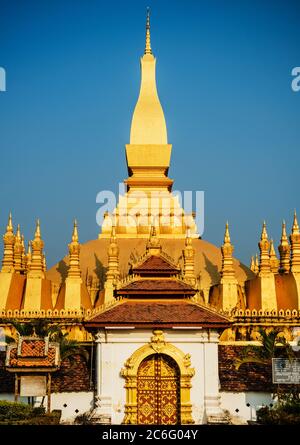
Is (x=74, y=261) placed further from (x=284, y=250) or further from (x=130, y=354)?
(x=130, y=354)

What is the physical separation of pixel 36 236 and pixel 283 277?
9629 millimetres

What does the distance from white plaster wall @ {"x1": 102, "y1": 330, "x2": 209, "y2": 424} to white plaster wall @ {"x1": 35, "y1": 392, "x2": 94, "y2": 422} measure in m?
1.08

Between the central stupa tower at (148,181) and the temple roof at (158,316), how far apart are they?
13875mm

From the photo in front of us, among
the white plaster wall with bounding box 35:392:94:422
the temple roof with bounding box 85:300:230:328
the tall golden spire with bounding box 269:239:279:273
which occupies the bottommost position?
the white plaster wall with bounding box 35:392:94:422

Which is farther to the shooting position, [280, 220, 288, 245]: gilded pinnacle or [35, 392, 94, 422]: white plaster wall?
[280, 220, 288, 245]: gilded pinnacle

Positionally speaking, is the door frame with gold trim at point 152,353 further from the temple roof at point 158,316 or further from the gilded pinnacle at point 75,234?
the gilded pinnacle at point 75,234

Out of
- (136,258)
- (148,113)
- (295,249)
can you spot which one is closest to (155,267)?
(295,249)

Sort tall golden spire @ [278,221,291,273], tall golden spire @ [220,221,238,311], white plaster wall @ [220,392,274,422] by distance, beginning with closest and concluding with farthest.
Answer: white plaster wall @ [220,392,274,422]
tall golden spire @ [220,221,238,311]
tall golden spire @ [278,221,291,273]

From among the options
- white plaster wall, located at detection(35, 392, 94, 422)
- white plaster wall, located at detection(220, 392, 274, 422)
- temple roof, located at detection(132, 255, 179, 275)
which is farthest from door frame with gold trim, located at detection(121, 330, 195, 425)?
temple roof, located at detection(132, 255, 179, 275)

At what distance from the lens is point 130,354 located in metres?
22.0

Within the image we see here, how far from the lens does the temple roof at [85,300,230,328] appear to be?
2183 centimetres

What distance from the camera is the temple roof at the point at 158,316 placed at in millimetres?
21828

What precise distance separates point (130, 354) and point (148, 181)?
64.1ft

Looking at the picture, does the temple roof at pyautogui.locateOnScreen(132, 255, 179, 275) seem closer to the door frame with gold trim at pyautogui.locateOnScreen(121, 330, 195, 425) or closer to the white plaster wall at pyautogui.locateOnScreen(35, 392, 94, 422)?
the door frame with gold trim at pyautogui.locateOnScreen(121, 330, 195, 425)
